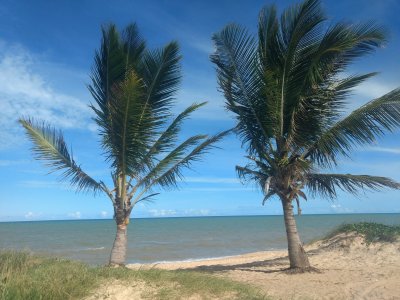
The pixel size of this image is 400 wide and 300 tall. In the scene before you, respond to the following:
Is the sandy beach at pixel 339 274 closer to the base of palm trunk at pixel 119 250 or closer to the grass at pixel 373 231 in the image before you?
the grass at pixel 373 231

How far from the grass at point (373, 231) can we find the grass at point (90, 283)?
827 centimetres

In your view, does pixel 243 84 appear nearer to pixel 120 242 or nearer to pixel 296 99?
pixel 296 99

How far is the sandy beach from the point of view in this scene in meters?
7.75

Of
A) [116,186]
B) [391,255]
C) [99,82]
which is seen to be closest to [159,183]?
[116,186]

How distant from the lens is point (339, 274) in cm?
967

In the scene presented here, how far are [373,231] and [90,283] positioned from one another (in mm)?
11117

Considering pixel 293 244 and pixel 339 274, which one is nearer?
pixel 339 274

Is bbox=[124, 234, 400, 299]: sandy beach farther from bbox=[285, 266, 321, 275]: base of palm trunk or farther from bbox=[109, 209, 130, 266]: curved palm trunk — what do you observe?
bbox=[109, 209, 130, 266]: curved palm trunk

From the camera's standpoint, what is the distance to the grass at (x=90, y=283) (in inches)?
215

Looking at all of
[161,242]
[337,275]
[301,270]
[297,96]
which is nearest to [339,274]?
[337,275]

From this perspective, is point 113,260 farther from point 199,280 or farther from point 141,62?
point 141,62

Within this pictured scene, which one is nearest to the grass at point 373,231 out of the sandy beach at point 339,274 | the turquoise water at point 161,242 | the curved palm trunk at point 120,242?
the sandy beach at point 339,274

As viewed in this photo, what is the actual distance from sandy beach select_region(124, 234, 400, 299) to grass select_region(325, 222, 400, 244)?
1.01ft

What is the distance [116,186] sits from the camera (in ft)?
32.9
